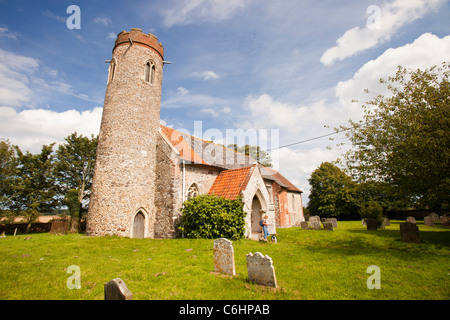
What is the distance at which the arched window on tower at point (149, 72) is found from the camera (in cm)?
1642

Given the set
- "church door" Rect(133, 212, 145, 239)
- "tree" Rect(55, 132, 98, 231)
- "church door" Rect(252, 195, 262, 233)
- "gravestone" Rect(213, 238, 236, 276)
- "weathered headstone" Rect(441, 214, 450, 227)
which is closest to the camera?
"gravestone" Rect(213, 238, 236, 276)

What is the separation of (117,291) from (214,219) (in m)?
8.86

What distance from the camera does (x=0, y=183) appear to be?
72.8ft

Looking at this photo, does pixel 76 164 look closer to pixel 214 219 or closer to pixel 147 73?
pixel 147 73

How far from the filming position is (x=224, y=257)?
6.30m

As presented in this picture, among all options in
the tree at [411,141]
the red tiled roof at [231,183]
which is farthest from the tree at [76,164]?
the tree at [411,141]

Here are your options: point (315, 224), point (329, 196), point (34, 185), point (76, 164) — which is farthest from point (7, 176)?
point (329, 196)

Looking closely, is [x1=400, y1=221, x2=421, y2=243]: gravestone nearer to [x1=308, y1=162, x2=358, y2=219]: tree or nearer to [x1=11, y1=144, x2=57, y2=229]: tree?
[x1=308, y1=162, x2=358, y2=219]: tree

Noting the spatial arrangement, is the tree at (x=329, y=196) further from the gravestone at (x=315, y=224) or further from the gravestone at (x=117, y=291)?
the gravestone at (x=117, y=291)

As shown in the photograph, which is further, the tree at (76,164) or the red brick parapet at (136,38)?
the tree at (76,164)

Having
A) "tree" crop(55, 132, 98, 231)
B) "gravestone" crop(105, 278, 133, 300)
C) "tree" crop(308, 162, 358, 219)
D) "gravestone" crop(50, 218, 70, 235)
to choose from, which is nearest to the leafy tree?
"tree" crop(55, 132, 98, 231)

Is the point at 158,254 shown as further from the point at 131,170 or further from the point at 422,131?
the point at 422,131

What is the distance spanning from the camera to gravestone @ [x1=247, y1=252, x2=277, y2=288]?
5.12 metres

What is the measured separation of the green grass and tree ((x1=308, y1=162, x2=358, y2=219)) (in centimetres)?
2554
